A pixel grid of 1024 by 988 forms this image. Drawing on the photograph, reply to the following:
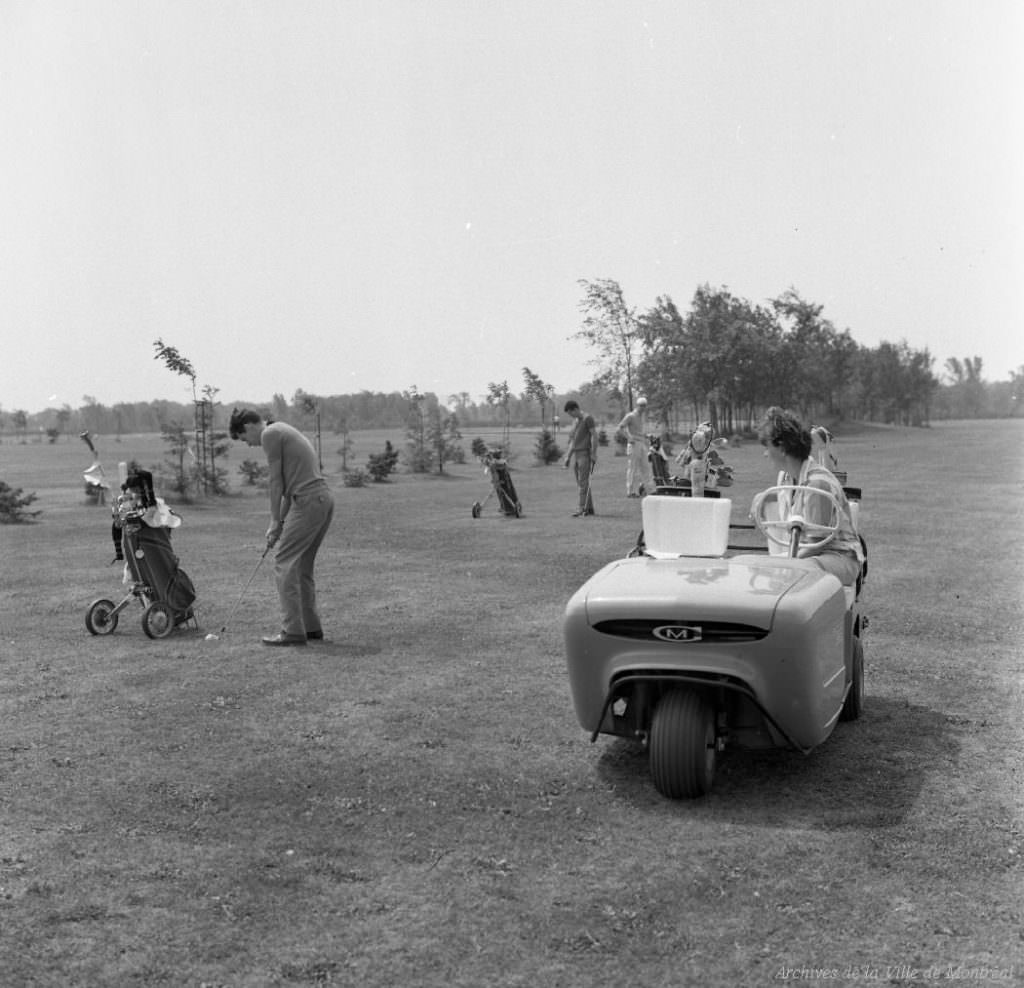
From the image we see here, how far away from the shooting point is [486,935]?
169 inches

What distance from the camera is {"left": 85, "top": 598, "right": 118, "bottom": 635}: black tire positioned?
10.1 m

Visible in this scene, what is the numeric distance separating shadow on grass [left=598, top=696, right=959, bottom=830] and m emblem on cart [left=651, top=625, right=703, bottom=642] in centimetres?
81

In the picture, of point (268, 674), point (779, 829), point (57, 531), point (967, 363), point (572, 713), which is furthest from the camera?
point (967, 363)

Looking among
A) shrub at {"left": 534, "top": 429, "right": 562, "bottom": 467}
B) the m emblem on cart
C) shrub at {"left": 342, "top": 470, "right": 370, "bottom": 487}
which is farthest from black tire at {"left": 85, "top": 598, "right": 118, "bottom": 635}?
shrub at {"left": 534, "top": 429, "right": 562, "bottom": 467}

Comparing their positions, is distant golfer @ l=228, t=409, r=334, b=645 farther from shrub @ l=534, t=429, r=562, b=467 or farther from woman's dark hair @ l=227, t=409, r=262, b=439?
shrub @ l=534, t=429, r=562, b=467

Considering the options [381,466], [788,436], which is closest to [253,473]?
[381,466]

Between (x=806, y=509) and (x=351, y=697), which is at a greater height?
(x=806, y=509)

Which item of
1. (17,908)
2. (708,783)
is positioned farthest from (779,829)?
(17,908)

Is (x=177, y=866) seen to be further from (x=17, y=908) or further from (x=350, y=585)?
(x=350, y=585)

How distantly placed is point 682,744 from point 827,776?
39.2 inches

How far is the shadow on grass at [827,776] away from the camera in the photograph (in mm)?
5480

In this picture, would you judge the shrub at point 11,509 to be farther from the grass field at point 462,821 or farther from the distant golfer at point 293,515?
the distant golfer at point 293,515

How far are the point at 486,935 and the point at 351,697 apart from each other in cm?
365

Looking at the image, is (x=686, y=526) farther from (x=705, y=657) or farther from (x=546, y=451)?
(x=546, y=451)
